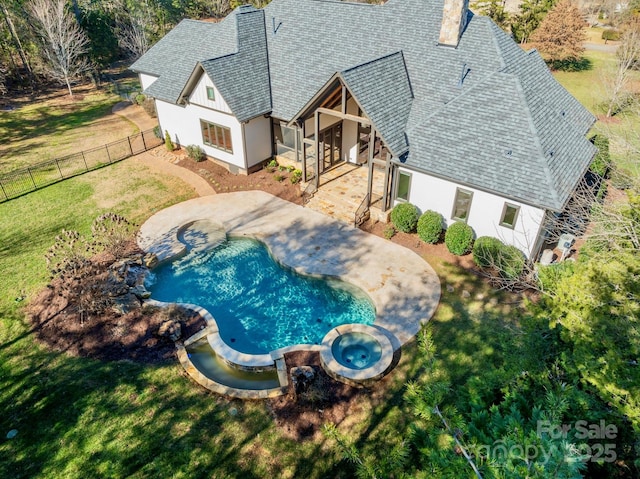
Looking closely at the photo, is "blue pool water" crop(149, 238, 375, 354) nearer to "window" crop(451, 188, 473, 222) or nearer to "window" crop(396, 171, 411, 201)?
"window" crop(396, 171, 411, 201)

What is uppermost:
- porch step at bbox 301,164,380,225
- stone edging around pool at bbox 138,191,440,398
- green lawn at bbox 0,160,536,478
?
porch step at bbox 301,164,380,225

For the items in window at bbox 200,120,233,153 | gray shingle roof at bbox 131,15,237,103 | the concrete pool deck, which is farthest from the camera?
gray shingle roof at bbox 131,15,237,103

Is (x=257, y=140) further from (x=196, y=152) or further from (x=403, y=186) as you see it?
(x=403, y=186)

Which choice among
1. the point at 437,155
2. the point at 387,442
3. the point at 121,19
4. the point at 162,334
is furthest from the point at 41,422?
the point at 121,19

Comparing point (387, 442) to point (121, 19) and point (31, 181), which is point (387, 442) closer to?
point (31, 181)

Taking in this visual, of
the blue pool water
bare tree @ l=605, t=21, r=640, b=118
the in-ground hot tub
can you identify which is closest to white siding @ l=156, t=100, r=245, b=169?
the blue pool water

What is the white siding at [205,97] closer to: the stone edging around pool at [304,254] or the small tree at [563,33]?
the stone edging around pool at [304,254]
